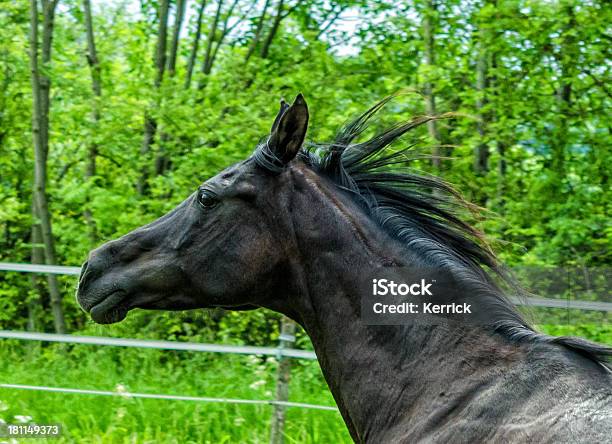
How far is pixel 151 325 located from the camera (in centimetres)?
855

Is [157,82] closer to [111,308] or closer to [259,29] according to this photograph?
[259,29]

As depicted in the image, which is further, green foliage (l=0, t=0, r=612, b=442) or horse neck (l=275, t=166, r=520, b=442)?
green foliage (l=0, t=0, r=612, b=442)

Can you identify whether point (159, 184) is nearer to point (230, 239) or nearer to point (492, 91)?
point (492, 91)

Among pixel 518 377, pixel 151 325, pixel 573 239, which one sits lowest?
pixel 151 325

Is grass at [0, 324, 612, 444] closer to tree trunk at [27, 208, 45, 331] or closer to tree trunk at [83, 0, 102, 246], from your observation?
tree trunk at [83, 0, 102, 246]

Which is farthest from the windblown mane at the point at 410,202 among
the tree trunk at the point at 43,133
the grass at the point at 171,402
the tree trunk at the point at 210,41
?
the tree trunk at the point at 210,41

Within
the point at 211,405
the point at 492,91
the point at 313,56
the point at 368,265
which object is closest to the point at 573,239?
the point at 492,91

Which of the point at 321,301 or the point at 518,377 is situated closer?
the point at 518,377

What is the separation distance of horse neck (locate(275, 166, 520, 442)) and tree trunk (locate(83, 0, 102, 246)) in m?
6.45

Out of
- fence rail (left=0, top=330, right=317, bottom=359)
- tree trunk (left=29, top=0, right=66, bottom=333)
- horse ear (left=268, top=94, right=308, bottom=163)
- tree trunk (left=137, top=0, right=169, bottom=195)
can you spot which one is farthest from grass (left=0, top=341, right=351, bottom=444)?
horse ear (left=268, top=94, right=308, bottom=163)

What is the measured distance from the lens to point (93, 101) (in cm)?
955

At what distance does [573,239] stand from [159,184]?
4.09 meters

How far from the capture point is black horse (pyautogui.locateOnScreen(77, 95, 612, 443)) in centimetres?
282

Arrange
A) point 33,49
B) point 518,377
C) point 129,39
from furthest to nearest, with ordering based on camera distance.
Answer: point 129,39 < point 33,49 < point 518,377
